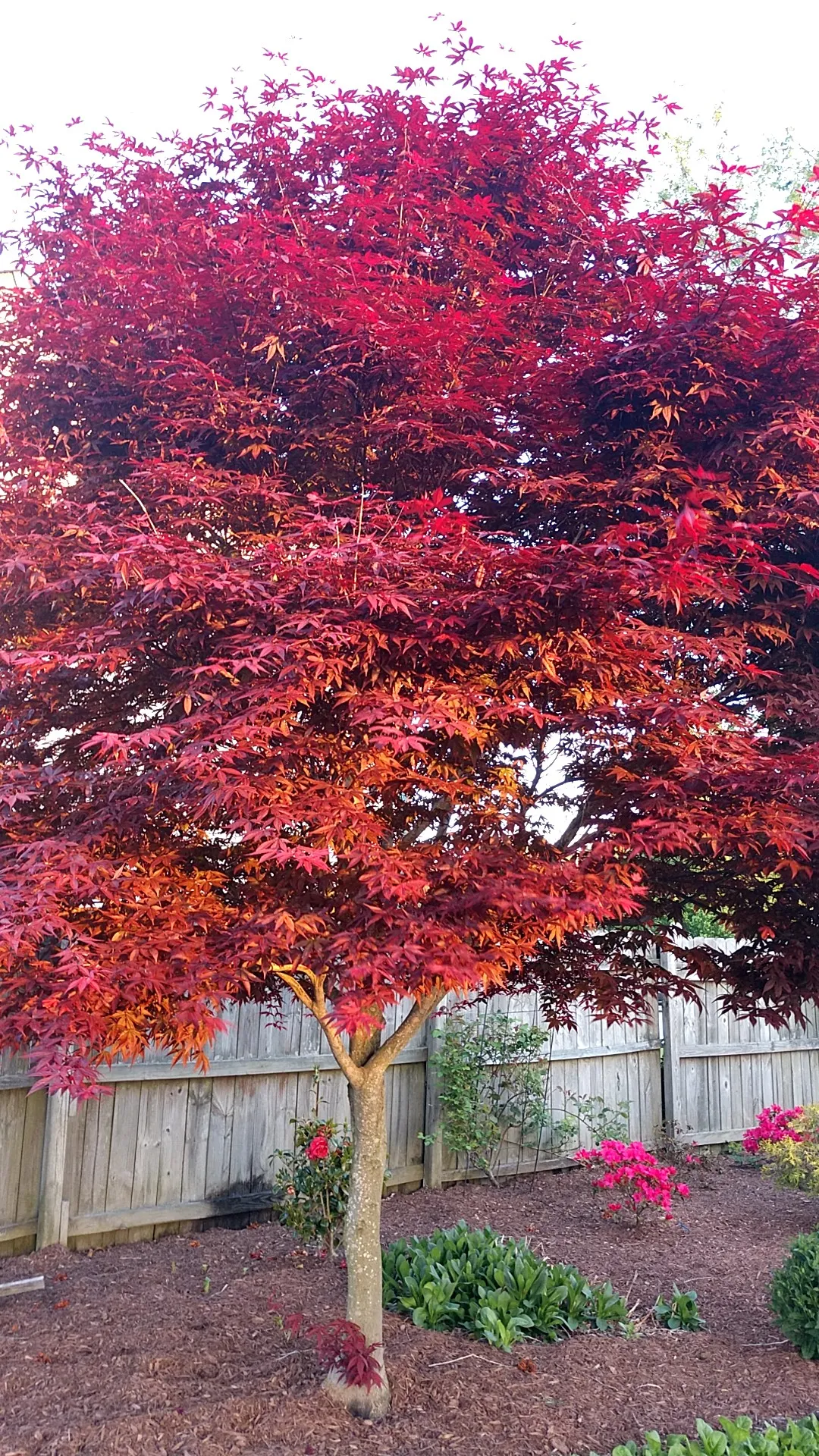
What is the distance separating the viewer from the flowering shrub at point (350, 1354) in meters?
3.44

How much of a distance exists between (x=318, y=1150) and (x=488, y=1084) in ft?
7.22

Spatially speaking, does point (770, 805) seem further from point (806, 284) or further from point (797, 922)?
point (806, 284)

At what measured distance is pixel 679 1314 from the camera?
15.2ft

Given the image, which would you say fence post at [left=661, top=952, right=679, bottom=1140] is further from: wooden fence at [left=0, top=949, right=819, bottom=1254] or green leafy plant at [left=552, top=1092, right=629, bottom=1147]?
green leafy plant at [left=552, top=1092, right=629, bottom=1147]

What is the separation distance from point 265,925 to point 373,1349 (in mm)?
1736

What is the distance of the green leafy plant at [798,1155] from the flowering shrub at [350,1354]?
3.92m

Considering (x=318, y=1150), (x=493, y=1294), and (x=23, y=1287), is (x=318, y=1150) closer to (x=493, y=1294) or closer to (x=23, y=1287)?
(x=493, y=1294)

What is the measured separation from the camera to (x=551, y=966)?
428 centimetres

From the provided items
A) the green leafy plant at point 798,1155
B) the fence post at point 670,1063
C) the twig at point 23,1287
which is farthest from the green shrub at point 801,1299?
the fence post at point 670,1063

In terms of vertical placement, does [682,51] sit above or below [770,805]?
above

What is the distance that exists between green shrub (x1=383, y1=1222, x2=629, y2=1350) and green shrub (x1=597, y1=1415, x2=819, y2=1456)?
3.66 feet

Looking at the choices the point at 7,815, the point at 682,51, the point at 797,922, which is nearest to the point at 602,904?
the point at 797,922

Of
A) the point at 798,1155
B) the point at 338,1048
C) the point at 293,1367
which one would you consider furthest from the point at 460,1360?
the point at 798,1155

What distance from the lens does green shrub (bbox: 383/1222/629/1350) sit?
430 centimetres
